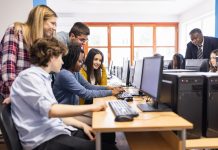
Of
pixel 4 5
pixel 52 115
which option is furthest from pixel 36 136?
pixel 4 5

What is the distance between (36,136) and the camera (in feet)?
4.42

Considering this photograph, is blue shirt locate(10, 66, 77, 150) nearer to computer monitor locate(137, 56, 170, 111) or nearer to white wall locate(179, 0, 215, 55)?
computer monitor locate(137, 56, 170, 111)

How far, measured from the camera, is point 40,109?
129 cm

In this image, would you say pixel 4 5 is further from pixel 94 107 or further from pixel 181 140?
pixel 181 140

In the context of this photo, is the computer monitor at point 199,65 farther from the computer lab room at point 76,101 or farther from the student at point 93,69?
the student at point 93,69

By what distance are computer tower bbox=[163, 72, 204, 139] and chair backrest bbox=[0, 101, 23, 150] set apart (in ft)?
3.18

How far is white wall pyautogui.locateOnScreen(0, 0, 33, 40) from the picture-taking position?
10.5 feet

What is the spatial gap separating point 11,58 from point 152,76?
100 cm

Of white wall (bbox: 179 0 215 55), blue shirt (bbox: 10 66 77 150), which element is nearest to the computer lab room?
blue shirt (bbox: 10 66 77 150)

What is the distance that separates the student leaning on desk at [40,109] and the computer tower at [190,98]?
535mm

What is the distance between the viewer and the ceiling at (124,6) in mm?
6918

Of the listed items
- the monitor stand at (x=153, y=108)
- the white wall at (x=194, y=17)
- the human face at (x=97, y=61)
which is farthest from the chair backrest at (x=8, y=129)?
the white wall at (x=194, y=17)

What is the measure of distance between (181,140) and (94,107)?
0.56m

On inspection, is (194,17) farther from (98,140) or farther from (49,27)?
(98,140)
